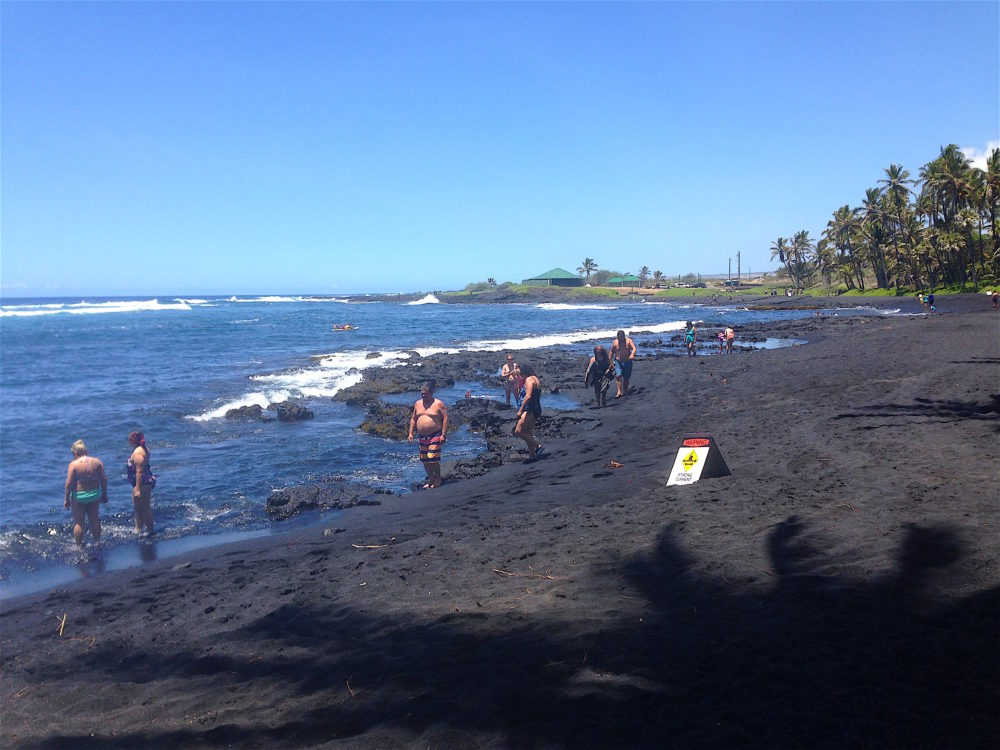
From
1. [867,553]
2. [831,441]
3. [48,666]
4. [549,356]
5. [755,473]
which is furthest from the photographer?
[549,356]

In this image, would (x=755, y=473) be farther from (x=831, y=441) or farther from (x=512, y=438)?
(x=512, y=438)

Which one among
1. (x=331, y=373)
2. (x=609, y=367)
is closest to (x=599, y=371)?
(x=609, y=367)

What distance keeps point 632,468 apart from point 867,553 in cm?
486

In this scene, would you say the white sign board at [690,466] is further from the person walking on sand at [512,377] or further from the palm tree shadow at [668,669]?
the person walking on sand at [512,377]

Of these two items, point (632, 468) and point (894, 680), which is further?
point (632, 468)

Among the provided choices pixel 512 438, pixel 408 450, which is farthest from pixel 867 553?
pixel 408 450

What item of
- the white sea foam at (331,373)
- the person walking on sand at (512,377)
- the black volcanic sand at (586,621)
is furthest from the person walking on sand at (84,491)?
the white sea foam at (331,373)

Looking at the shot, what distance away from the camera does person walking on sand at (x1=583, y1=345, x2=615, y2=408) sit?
53.6 ft

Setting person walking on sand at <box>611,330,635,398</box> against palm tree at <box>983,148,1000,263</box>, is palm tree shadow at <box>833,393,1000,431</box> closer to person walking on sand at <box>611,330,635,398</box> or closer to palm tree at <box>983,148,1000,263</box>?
person walking on sand at <box>611,330,635,398</box>

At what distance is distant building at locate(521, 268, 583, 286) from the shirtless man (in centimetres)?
13209

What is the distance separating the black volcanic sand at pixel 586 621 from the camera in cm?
347

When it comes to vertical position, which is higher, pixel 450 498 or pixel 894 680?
pixel 894 680

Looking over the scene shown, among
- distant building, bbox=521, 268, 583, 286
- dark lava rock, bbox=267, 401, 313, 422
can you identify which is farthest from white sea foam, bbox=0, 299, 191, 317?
dark lava rock, bbox=267, 401, 313, 422

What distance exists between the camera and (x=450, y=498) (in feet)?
32.8
